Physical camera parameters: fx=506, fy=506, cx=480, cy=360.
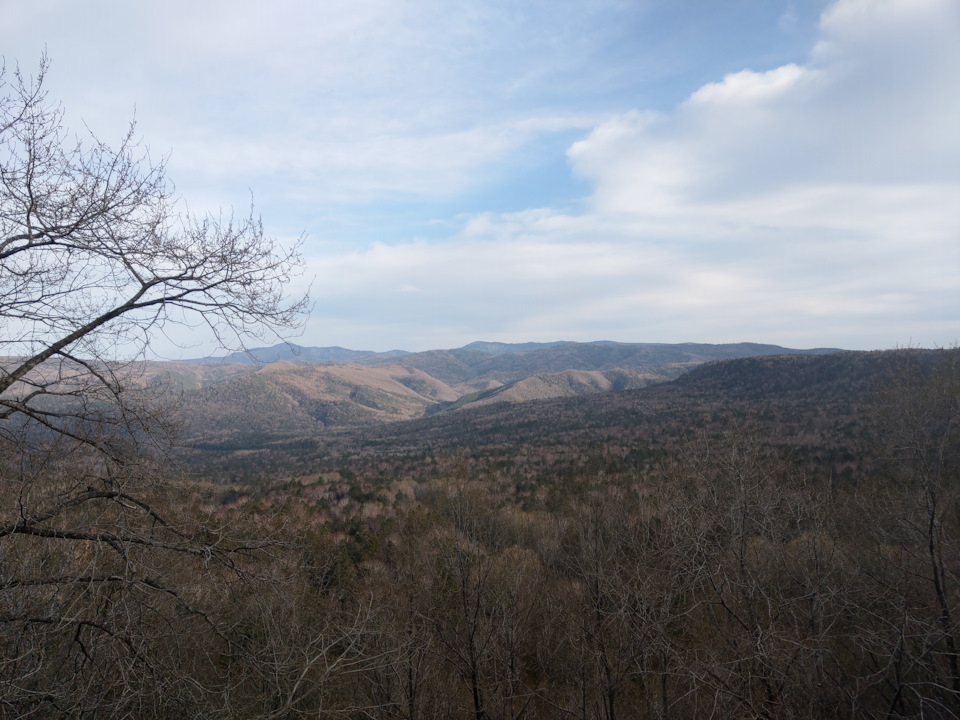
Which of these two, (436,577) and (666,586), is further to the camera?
(436,577)

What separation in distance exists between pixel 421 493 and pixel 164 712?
29846mm

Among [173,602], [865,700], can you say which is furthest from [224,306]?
[865,700]

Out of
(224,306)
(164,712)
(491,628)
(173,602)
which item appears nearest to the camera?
(164,712)

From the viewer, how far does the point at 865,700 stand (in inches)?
443

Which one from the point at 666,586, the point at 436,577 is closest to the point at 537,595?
the point at 436,577

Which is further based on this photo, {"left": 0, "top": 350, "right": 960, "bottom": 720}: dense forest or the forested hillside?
the forested hillside

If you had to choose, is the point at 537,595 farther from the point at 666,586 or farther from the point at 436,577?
the point at 666,586

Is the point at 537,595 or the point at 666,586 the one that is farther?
the point at 537,595

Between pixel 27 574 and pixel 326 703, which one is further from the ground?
pixel 27 574

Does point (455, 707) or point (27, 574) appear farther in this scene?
point (455, 707)

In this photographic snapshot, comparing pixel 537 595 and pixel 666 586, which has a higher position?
pixel 666 586

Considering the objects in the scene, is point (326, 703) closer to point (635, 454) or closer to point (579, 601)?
point (579, 601)

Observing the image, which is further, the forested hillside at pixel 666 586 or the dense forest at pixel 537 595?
the forested hillside at pixel 666 586

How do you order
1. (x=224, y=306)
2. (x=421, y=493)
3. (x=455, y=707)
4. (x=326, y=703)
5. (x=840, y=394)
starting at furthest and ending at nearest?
(x=840, y=394) < (x=421, y=493) < (x=455, y=707) < (x=326, y=703) < (x=224, y=306)
